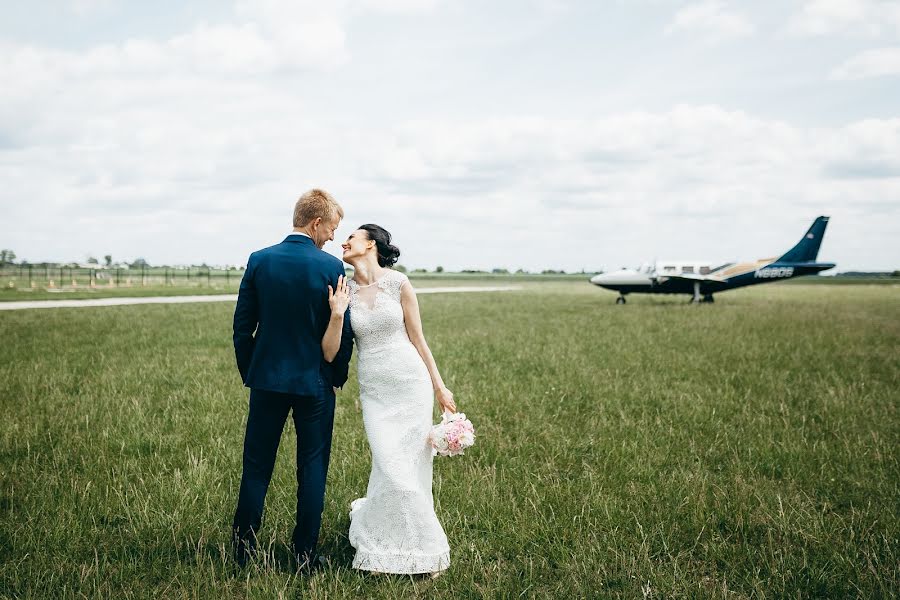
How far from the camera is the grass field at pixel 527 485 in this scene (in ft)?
12.7

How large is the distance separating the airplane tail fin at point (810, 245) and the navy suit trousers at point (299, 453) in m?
39.4

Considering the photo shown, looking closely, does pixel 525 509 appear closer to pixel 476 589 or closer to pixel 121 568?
pixel 476 589

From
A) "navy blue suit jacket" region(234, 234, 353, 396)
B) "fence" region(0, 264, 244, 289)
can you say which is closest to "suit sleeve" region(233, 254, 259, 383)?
"navy blue suit jacket" region(234, 234, 353, 396)

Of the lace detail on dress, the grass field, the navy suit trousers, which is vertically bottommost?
the grass field

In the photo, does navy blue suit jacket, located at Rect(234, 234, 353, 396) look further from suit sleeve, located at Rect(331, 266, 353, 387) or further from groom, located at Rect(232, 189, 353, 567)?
suit sleeve, located at Rect(331, 266, 353, 387)

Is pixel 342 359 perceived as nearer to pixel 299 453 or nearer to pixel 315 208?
pixel 299 453

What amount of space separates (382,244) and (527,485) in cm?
270

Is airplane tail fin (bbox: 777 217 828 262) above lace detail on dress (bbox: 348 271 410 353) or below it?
above

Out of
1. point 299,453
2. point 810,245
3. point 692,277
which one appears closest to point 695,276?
point 692,277

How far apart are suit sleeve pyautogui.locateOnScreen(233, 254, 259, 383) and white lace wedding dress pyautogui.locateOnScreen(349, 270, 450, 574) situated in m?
0.60

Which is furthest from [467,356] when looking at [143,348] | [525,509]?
[525,509]

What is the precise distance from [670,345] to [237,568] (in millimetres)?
13625

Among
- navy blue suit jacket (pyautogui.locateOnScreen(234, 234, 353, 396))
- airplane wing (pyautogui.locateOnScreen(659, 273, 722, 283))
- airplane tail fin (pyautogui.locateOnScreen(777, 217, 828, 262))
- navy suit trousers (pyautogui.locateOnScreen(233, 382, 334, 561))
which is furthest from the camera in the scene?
airplane tail fin (pyautogui.locateOnScreen(777, 217, 828, 262))

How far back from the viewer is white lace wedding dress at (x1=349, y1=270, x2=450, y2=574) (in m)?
3.81
